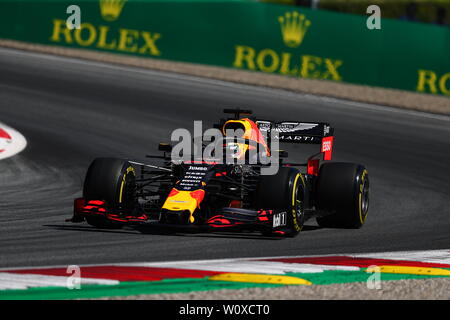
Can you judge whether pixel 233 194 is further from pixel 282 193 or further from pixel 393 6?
pixel 393 6

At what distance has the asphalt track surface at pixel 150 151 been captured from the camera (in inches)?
413

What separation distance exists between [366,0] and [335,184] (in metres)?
29.8

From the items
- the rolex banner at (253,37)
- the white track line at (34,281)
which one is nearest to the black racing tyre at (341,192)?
the white track line at (34,281)

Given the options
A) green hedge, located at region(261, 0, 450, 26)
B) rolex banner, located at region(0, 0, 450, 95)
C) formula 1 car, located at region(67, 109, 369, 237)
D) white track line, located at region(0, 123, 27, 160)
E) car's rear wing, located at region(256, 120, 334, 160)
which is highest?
green hedge, located at region(261, 0, 450, 26)

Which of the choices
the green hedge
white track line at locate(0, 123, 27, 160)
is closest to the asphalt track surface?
white track line at locate(0, 123, 27, 160)

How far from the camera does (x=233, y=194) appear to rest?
37.9 feet

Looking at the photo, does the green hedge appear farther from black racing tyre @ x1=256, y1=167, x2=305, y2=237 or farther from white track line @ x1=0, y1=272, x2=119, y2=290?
white track line @ x1=0, y1=272, x2=119, y2=290

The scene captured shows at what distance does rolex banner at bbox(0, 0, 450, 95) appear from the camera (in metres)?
25.8

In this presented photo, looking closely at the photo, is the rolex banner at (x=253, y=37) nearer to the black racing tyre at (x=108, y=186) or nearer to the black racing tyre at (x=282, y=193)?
the black racing tyre at (x=282, y=193)

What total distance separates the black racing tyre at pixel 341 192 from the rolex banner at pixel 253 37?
13942mm

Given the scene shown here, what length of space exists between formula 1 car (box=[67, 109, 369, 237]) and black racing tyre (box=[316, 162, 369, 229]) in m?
0.01

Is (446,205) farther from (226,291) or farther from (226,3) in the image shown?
(226,3)

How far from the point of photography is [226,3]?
28.2 metres
